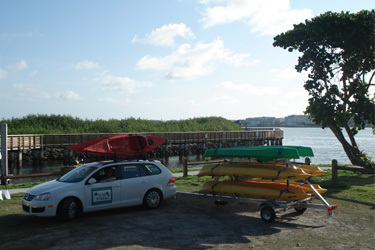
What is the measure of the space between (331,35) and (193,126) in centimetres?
5351

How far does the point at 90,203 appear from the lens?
401 inches

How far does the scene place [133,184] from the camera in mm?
10945

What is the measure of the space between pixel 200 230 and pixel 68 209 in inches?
144

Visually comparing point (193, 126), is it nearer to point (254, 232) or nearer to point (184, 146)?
point (184, 146)

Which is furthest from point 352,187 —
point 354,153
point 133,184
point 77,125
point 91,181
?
point 77,125

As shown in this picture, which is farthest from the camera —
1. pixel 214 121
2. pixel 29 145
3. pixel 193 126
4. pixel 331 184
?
pixel 214 121

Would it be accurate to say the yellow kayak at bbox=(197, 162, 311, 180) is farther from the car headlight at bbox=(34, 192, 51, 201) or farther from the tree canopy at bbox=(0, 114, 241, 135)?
the tree canopy at bbox=(0, 114, 241, 135)

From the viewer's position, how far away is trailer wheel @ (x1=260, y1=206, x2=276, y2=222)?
9594mm

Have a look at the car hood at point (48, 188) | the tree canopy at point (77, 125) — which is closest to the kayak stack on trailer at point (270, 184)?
the car hood at point (48, 188)

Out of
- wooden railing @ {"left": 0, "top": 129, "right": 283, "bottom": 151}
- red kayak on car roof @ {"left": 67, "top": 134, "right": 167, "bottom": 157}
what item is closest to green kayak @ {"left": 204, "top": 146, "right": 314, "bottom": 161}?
red kayak on car roof @ {"left": 67, "top": 134, "right": 167, "bottom": 157}

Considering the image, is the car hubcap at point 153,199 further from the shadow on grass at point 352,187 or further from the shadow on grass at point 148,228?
the shadow on grass at point 352,187

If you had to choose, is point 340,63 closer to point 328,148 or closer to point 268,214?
point 268,214

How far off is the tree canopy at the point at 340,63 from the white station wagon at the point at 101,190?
1112 cm

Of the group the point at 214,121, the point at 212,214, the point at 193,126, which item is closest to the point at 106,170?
the point at 212,214
